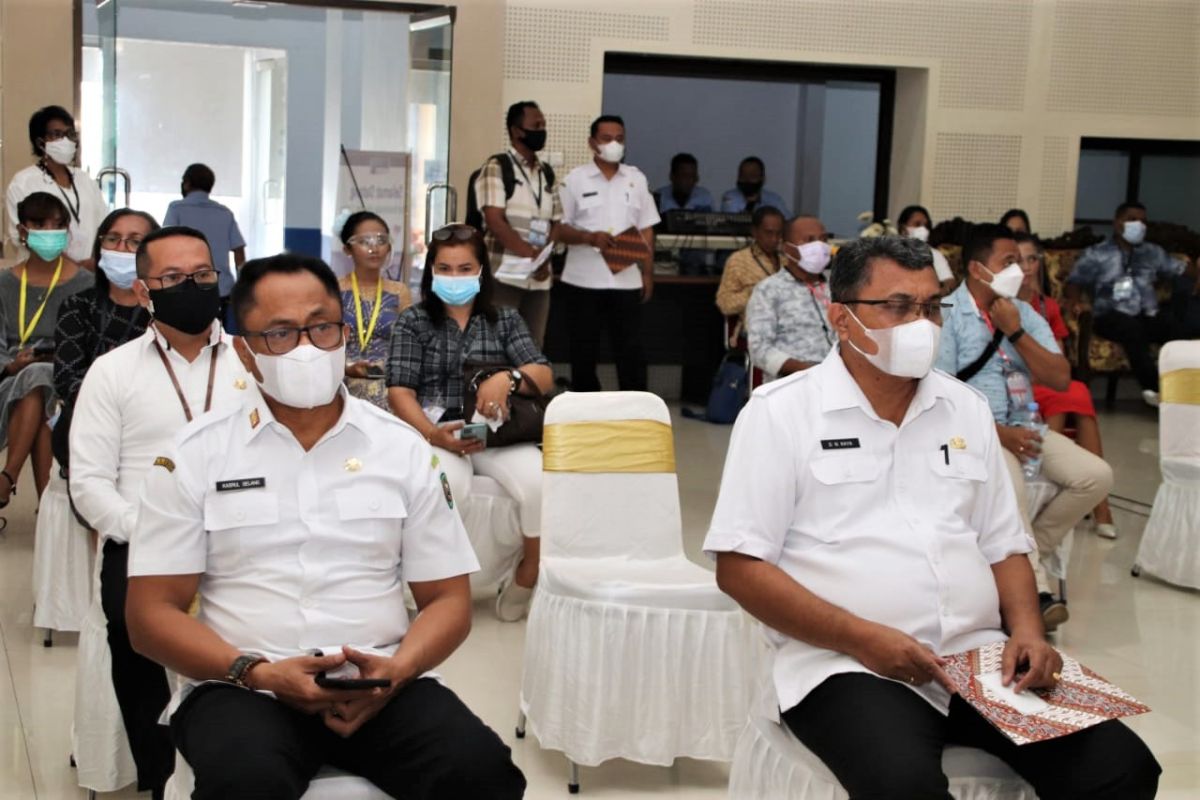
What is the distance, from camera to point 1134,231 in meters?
8.52

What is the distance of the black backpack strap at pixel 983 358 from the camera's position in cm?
473

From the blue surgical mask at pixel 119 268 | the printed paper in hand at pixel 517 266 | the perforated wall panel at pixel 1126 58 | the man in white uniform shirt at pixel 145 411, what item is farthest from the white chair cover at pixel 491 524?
the perforated wall panel at pixel 1126 58

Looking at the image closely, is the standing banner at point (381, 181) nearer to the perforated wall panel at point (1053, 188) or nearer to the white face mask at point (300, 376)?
the perforated wall panel at point (1053, 188)

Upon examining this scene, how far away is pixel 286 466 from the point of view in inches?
93.2

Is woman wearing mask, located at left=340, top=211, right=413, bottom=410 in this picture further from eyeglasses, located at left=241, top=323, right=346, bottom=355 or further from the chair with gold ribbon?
eyeglasses, located at left=241, top=323, right=346, bottom=355

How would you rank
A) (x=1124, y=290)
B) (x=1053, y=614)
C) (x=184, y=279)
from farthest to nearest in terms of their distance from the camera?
(x=1124, y=290), (x=1053, y=614), (x=184, y=279)

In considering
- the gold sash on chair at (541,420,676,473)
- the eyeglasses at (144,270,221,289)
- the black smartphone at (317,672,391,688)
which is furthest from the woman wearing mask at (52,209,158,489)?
the black smartphone at (317,672,391,688)

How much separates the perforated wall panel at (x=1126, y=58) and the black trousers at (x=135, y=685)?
9.09 metres

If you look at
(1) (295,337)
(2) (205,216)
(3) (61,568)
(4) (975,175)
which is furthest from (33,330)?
(4) (975,175)

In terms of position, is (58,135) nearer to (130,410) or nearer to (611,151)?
(611,151)

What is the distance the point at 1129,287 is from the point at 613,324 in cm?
308

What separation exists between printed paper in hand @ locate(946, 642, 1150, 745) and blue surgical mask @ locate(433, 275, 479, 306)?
2656mm

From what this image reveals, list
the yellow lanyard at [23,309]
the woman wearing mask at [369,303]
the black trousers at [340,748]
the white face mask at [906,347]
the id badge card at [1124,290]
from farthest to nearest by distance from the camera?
the id badge card at [1124,290]
the yellow lanyard at [23,309]
the woman wearing mask at [369,303]
the white face mask at [906,347]
the black trousers at [340,748]

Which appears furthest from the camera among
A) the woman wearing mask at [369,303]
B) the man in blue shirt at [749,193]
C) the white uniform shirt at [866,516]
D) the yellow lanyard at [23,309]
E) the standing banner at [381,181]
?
the man in blue shirt at [749,193]
